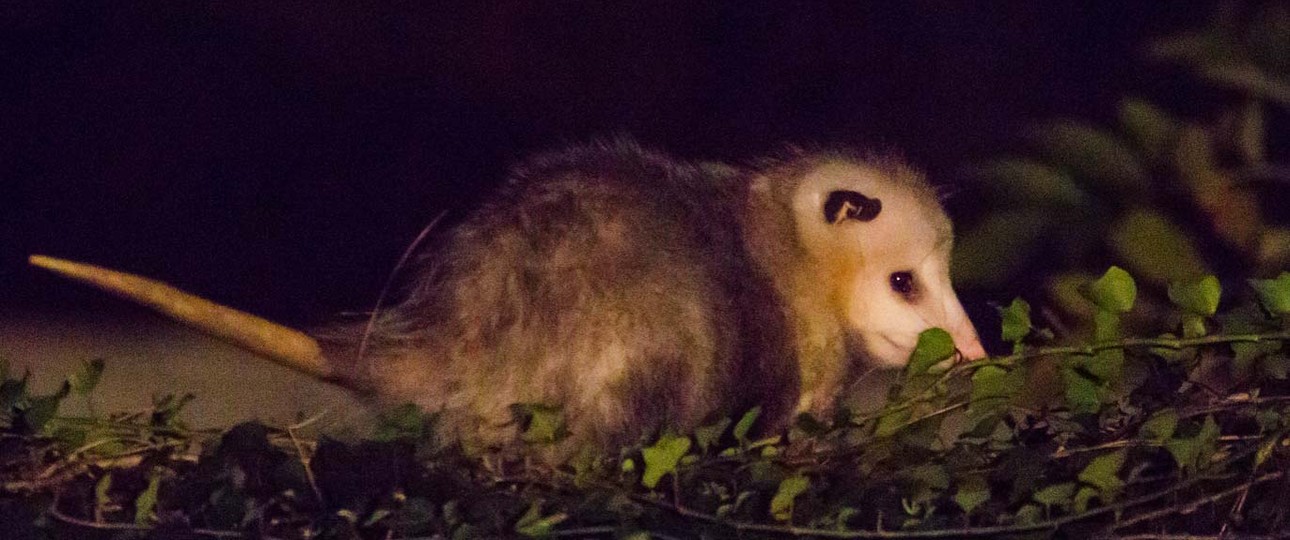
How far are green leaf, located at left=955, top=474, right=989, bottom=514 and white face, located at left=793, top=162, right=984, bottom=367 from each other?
45 cm

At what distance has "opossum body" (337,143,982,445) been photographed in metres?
1.55

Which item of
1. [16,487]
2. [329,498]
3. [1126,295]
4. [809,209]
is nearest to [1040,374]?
[1126,295]

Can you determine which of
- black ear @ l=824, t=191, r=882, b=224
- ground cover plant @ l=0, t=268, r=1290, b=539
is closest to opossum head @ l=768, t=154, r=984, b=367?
black ear @ l=824, t=191, r=882, b=224

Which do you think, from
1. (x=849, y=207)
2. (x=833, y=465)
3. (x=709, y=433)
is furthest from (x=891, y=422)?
(x=849, y=207)

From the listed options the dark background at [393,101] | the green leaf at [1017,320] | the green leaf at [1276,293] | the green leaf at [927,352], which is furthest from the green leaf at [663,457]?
the dark background at [393,101]

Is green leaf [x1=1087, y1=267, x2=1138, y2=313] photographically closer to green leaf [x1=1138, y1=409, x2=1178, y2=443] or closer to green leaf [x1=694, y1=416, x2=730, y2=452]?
green leaf [x1=1138, y1=409, x2=1178, y2=443]

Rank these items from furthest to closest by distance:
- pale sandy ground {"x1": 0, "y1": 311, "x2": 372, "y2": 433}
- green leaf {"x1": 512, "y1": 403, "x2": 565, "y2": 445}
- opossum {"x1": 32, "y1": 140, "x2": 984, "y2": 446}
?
pale sandy ground {"x1": 0, "y1": 311, "x2": 372, "y2": 433} → opossum {"x1": 32, "y1": 140, "x2": 984, "y2": 446} → green leaf {"x1": 512, "y1": 403, "x2": 565, "y2": 445}

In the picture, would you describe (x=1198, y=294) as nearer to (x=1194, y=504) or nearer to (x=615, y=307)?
(x=1194, y=504)

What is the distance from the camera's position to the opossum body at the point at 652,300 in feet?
5.10

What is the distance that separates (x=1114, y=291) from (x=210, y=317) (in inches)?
35.3

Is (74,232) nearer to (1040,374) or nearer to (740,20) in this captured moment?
(740,20)

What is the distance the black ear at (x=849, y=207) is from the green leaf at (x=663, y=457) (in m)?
0.57

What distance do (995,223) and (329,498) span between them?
682 mm

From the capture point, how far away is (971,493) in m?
1.39
